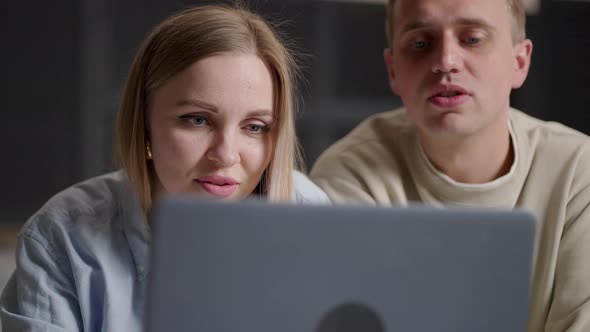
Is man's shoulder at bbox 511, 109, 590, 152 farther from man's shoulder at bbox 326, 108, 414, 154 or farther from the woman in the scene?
the woman

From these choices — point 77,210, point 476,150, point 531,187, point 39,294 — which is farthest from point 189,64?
point 531,187

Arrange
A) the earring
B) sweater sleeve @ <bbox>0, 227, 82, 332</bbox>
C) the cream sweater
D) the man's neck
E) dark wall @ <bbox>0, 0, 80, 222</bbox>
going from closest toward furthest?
sweater sleeve @ <bbox>0, 227, 82, 332</bbox> < the earring < the cream sweater < the man's neck < dark wall @ <bbox>0, 0, 80, 222</bbox>

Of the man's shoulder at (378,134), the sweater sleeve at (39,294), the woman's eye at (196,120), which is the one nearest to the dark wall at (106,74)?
the man's shoulder at (378,134)

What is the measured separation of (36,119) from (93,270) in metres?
2.10

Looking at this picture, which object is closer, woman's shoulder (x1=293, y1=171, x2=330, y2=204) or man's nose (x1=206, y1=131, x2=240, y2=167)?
man's nose (x1=206, y1=131, x2=240, y2=167)

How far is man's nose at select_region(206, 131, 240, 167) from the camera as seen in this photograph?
115 centimetres

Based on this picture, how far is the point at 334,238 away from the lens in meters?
0.73

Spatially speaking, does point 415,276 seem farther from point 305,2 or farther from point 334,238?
point 305,2

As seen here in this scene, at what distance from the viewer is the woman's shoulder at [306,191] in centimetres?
143

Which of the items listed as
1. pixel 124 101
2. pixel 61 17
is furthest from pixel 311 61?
pixel 124 101

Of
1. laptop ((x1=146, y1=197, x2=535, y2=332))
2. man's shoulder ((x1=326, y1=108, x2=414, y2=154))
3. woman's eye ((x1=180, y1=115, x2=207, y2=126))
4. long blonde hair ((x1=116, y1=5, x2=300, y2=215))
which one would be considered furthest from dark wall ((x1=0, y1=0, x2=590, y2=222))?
laptop ((x1=146, y1=197, x2=535, y2=332))

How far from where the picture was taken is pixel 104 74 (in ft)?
10.2

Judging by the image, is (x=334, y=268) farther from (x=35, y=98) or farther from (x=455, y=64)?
(x=35, y=98)

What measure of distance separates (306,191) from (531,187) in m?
0.47
